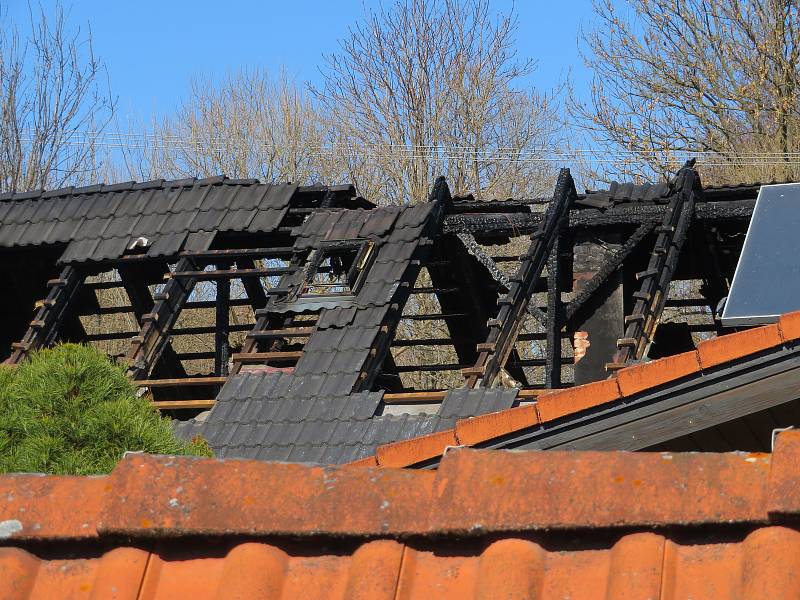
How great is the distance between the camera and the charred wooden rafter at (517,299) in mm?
11617

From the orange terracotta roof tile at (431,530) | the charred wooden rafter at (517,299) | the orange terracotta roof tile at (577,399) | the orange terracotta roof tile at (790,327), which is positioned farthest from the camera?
the charred wooden rafter at (517,299)

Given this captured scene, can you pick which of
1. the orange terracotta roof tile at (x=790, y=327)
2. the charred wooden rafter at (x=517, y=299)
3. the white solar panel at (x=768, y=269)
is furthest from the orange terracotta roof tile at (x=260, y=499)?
the charred wooden rafter at (x=517, y=299)

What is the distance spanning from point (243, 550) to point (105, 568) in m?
0.38

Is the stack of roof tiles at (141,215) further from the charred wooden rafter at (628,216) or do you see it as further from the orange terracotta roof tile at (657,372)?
the orange terracotta roof tile at (657,372)

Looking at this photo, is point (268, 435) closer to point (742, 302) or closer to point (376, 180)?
point (742, 302)

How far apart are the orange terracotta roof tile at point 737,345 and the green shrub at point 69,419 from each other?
3188 millimetres

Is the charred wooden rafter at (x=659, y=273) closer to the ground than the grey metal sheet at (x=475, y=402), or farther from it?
farther from it

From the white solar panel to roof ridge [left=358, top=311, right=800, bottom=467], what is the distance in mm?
1121

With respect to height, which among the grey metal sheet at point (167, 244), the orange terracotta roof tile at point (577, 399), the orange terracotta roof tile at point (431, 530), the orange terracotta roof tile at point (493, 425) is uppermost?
the grey metal sheet at point (167, 244)

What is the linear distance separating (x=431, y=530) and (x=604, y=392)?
4.36 m

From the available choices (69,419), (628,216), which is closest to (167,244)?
(628,216)

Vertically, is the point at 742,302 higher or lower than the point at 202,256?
lower

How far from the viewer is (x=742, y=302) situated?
332 inches

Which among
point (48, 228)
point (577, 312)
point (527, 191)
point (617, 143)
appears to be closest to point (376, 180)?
point (527, 191)
